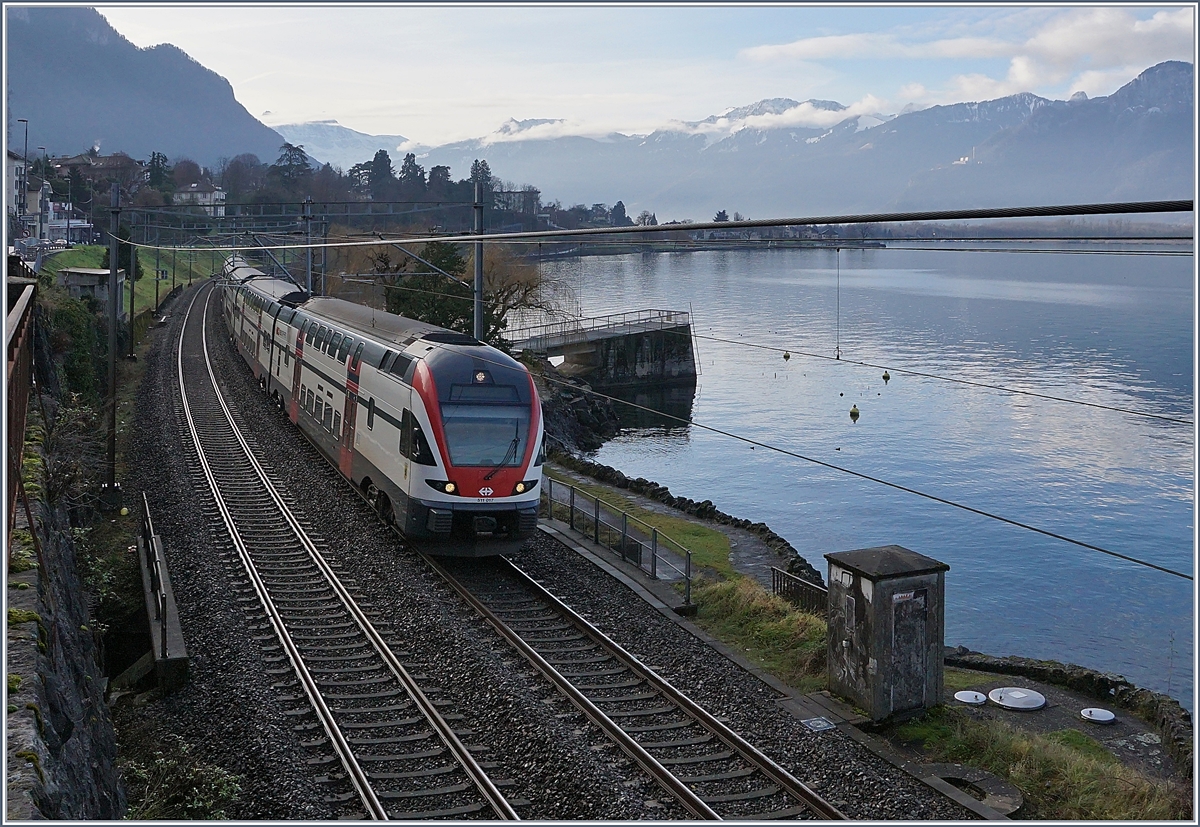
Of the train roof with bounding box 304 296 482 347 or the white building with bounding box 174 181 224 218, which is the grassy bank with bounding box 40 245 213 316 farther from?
the train roof with bounding box 304 296 482 347

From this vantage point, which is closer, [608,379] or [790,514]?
[790,514]

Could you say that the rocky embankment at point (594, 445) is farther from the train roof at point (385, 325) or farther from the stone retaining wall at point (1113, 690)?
the stone retaining wall at point (1113, 690)

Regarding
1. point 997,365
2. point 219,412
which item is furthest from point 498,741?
point 997,365

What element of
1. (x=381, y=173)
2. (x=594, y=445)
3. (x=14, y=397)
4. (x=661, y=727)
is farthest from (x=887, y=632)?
(x=381, y=173)

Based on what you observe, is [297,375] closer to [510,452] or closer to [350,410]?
[350,410]

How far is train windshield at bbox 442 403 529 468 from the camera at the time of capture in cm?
1543

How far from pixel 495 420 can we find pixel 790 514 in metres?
21.0

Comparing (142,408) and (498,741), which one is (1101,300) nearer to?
(142,408)

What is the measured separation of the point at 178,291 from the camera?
83750mm

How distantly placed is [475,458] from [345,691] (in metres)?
4.54

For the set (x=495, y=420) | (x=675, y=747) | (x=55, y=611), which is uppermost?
(x=495, y=420)

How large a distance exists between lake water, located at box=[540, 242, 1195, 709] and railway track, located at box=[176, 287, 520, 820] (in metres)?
14.3

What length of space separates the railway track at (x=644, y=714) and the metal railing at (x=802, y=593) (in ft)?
13.7

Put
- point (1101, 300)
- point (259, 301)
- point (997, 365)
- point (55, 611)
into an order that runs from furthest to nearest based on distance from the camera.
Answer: point (1101, 300), point (997, 365), point (259, 301), point (55, 611)
